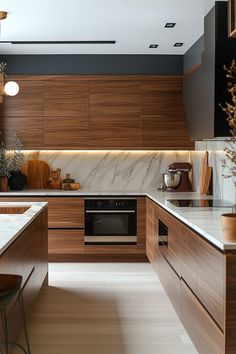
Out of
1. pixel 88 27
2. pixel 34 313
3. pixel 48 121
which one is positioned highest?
pixel 88 27

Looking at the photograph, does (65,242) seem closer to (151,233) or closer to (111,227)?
(111,227)

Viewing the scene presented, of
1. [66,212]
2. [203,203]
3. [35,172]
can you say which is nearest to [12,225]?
[203,203]

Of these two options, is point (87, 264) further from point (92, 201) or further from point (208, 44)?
point (208, 44)

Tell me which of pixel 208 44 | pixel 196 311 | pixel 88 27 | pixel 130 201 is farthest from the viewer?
pixel 130 201

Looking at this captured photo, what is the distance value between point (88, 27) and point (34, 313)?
285 centimetres

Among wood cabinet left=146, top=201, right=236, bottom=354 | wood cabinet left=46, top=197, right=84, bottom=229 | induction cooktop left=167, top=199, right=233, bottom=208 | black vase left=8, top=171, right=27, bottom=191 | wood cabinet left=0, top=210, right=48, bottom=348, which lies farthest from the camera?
black vase left=8, top=171, right=27, bottom=191

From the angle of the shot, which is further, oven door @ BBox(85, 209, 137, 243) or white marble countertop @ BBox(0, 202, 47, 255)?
oven door @ BBox(85, 209, 137, 243)

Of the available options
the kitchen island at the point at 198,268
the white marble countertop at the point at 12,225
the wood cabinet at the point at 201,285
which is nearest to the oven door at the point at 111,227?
the kitchen island at the point at 198,268

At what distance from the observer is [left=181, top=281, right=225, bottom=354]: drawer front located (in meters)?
2.76

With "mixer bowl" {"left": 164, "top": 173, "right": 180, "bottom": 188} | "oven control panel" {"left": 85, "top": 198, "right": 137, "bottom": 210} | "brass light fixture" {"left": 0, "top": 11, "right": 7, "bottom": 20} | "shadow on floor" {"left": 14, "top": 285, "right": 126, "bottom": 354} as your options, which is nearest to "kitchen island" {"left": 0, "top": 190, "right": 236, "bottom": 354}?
"shadow on floor" {"left": 14, "top": 285, "right": 126, "bottom": 354}

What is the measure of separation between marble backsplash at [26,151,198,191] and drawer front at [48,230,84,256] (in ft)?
3.05

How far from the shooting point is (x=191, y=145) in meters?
6.79

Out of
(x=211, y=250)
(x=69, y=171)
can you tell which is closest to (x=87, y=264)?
(x=69, y=171)

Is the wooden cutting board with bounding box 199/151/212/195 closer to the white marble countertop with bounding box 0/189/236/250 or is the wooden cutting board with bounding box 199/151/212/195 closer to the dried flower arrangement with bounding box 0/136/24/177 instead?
the white marble countertop with bounding box 0/189/236/250
